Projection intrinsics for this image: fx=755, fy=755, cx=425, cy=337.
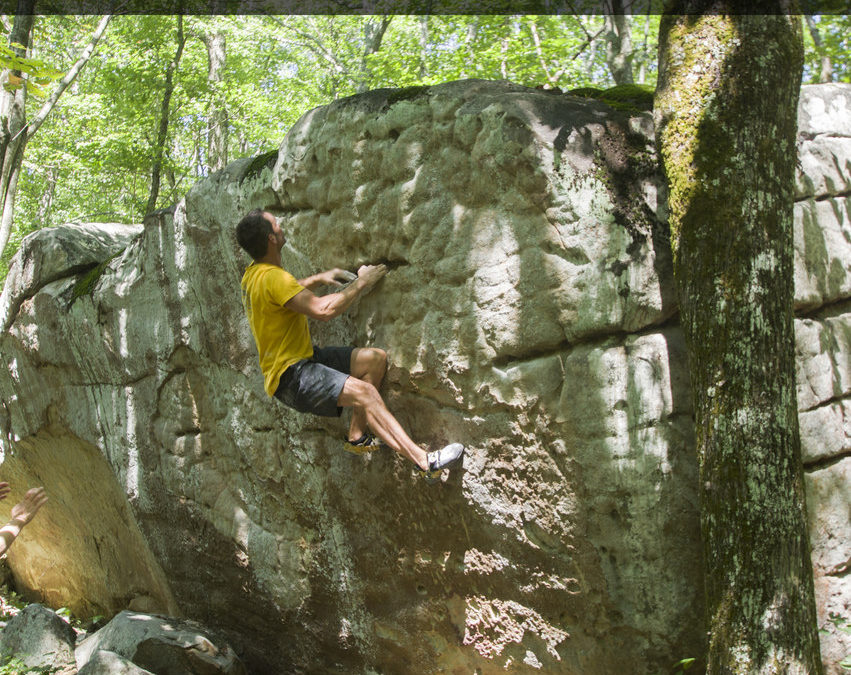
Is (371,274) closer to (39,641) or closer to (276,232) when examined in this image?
(276,232)

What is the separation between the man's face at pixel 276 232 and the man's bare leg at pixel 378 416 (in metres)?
1.14

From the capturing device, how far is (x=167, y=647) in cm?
618

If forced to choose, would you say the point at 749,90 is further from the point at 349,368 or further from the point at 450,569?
the point at 450,569

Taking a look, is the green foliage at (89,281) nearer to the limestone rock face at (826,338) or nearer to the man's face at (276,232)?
the man's face at (276,232)

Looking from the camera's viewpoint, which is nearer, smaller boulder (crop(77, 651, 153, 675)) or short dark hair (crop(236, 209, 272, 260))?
short dark hair (crop(236, 209, 272, 260))

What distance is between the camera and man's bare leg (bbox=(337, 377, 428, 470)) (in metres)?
4.80

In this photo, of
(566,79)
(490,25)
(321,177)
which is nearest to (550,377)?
(321,177)

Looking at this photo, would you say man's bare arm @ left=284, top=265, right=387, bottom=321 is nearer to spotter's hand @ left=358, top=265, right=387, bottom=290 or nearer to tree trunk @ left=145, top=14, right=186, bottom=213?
spotter's hand @ left=358, top=265, right=387, bottom=290

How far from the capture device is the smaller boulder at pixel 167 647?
20.1ft

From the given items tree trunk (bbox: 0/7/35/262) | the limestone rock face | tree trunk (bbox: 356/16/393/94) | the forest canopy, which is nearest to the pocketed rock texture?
the limestone rock face

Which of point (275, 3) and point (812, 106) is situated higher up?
point (275, 3)

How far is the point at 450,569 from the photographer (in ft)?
16.7

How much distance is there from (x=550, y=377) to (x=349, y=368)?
1494 mm

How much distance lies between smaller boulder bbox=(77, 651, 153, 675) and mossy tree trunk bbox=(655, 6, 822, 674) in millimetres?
4081
